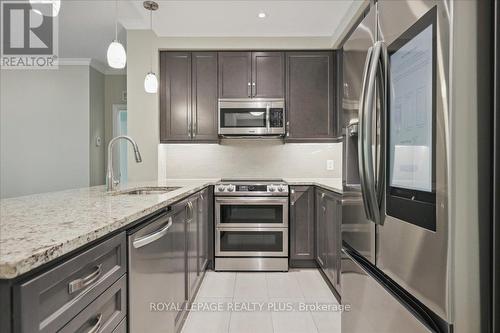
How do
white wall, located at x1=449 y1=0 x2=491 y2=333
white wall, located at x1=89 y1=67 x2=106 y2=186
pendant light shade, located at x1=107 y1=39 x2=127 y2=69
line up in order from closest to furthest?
white wall, located at x1=449 y1=0 x2=491 y2=333 → pendant light shade, located at x1=107 y1=39 x2=127 y2=69 → white wall, located at x1=89 y1=67 x2=106 y2=186

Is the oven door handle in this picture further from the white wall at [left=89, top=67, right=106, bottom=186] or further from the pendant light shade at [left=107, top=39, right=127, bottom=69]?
the white wall at [left=89, top=67, right=106, bottom=186]

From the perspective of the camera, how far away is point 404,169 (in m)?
0.91

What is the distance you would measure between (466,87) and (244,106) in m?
2.82

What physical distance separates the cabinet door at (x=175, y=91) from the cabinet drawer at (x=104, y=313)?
2666 millimetres

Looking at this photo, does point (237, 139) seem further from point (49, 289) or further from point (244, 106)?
point (49, 289)

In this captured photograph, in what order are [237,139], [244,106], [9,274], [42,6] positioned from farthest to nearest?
[237,139], [244,106], [42,6], [9,274]

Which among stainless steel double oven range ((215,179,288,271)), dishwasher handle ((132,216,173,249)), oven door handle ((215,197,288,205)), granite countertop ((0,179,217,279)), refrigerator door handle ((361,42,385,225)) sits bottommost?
stainless steel double oven range ((215,179,288,271))

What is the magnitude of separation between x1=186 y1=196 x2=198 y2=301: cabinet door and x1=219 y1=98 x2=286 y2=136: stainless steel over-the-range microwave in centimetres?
122

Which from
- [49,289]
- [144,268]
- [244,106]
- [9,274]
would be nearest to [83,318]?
[49,289]

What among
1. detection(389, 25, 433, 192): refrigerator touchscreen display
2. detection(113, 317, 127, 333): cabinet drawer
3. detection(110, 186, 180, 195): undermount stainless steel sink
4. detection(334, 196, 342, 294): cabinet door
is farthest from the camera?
detection(334, 196, 342, 294): cabinet door

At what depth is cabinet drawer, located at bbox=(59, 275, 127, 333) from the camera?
29.6 inches

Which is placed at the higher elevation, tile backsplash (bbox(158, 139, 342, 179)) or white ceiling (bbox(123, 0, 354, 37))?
white ceiling (bbox(123, 0, 354, 37))

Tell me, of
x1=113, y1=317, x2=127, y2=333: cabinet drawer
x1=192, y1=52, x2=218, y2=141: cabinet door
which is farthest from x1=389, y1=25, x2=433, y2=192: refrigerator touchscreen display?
x1=192, y1=52, x2=218, y2=141: cabinet door

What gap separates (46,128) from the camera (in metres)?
4.89
